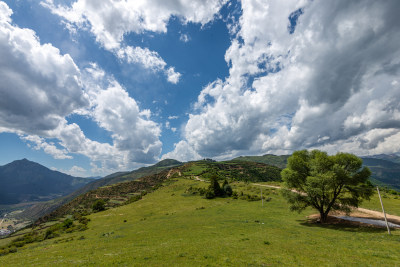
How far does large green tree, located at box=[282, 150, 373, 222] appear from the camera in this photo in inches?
1203

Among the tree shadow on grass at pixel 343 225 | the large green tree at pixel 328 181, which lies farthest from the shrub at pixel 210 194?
the large green tree at pixel 328 181

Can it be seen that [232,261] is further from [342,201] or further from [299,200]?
[342,201]

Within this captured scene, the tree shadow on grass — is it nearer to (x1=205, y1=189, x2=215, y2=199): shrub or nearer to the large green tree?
the large green tree

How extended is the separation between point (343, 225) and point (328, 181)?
29.5ft

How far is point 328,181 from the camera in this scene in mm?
29906

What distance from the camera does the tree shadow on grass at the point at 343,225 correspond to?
27.4 meters

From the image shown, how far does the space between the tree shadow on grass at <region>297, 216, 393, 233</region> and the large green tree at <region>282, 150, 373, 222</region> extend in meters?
1.73

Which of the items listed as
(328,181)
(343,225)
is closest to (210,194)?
(343,225)

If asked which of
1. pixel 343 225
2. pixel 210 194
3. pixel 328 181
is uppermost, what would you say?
pixel 328 181

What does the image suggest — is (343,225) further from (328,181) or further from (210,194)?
(210,194)

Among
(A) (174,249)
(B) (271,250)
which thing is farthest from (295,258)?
(A) (174,249)

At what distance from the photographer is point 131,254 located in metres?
20.3

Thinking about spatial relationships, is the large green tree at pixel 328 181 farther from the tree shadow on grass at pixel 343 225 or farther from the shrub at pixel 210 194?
the shrub at pixel 210 194

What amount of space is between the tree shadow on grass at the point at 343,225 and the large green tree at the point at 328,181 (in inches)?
68.0
